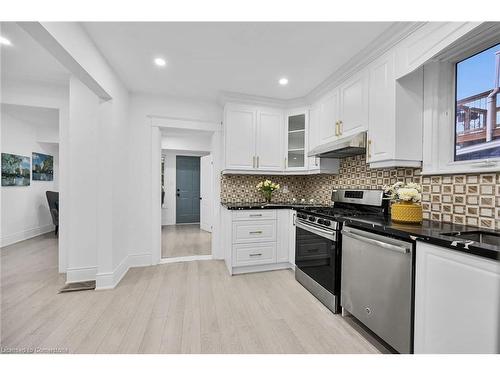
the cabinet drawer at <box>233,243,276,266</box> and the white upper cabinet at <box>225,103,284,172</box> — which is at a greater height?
the white upper cabinet at <box>225,103,284,172</box>

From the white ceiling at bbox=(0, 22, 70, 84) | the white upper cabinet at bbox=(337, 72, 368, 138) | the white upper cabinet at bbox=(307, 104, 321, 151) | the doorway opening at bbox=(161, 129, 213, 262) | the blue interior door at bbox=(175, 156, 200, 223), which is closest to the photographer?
the white ceiling at bbox=(0, 22, 70, 84)

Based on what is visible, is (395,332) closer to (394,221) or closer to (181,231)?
(394,221)

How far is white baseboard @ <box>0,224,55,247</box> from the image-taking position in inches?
153

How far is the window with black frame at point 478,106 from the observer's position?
1.50 meters

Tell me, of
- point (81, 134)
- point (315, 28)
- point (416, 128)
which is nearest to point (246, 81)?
point (315, 28)

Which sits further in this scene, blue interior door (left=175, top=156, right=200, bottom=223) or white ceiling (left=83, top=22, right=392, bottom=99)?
blue interior door (left=175, top=156, right=200, bottom=223)

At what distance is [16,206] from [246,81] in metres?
5.01

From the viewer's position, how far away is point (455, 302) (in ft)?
3.58

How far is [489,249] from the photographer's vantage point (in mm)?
944

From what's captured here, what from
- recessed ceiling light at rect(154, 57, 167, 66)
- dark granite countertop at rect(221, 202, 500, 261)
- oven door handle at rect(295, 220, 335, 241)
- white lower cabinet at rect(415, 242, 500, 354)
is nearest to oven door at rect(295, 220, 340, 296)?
oven door handle at rect(295, 220, 335, 241)

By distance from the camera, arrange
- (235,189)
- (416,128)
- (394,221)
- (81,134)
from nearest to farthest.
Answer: (394,221) < (416,128) < (81,134) < (235,189)

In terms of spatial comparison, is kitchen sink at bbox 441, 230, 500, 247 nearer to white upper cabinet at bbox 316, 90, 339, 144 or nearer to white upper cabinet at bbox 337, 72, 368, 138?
white upper cabinet at bbox 337, 72, 368, 138

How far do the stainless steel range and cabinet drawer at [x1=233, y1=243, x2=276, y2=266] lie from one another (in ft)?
1.33
